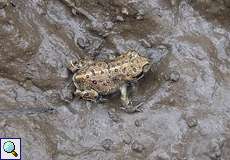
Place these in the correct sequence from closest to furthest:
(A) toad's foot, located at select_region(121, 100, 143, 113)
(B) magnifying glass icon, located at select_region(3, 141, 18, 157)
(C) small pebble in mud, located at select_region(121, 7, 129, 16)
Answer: (B) magnifying glass icon, located at select_region(3, 141, 18, 157) → (A) toad's foot, located at select_region(121, 100, 143, 113) → (C) small pebble in mud, located at select_region(121, 7, 129, 16)

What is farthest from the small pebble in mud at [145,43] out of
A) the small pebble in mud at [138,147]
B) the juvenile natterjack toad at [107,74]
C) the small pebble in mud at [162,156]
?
the small pebble in mud at [162,156]

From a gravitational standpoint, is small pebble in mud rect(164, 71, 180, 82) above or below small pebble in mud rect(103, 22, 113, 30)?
below

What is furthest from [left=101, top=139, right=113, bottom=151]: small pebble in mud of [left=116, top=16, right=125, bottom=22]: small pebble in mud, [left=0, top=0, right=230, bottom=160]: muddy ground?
[left=116, top=16, right=125, bottom=22]: small pebble in mud

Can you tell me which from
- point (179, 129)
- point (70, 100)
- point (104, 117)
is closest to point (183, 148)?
point (179, 129)

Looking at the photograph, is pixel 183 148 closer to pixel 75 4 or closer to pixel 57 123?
pixel 57 123

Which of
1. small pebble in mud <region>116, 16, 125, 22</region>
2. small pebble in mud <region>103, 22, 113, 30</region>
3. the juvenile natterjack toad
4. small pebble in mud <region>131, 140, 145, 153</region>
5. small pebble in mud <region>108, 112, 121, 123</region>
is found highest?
small pebble in mud <region>116, 16, 125, 22</region>

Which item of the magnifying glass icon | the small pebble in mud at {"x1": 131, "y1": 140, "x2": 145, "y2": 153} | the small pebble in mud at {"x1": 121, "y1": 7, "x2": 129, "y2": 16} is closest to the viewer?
the magnifying glass icon

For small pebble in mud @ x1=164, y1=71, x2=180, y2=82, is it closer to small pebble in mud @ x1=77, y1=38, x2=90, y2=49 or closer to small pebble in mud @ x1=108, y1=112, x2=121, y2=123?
small pebble in mud @ x1=108, y1=112, x2=121, y2=123
